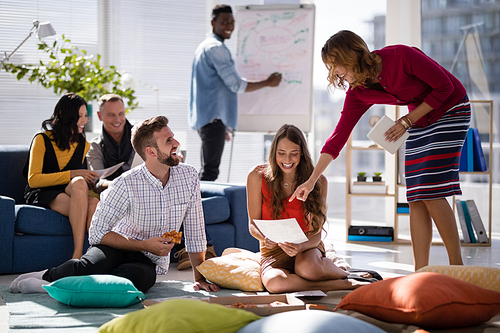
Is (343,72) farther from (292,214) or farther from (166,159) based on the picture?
(166,159)

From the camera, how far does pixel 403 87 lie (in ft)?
7.62

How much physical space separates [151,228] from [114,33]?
130 inches

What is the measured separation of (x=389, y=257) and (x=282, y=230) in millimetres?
1515

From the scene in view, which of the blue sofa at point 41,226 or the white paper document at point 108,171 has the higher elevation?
the white paper document at point 108,171

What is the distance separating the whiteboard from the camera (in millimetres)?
4645

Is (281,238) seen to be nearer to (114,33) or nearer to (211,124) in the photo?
(211,124)

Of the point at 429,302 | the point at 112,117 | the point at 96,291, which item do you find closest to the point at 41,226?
the point at 112,117

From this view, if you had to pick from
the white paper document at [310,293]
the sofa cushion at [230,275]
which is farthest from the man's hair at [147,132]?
the white paper document at [310,293]

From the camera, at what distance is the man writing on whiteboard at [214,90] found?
4.22 m

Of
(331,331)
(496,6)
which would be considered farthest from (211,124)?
(331,331)

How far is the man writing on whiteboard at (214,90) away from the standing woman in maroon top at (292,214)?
1.57 metres

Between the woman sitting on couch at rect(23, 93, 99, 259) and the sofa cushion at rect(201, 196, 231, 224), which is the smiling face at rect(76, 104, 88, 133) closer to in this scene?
the woman sitting on couch at rect(23, 93, 99, 259)

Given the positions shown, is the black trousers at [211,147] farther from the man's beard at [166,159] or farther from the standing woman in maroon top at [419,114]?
the standing woman in maroon top at [419,114]

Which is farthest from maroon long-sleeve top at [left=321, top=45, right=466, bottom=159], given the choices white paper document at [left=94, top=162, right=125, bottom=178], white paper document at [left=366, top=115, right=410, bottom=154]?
white paper document at [left=94, top=162, right=125, bottom=178]
